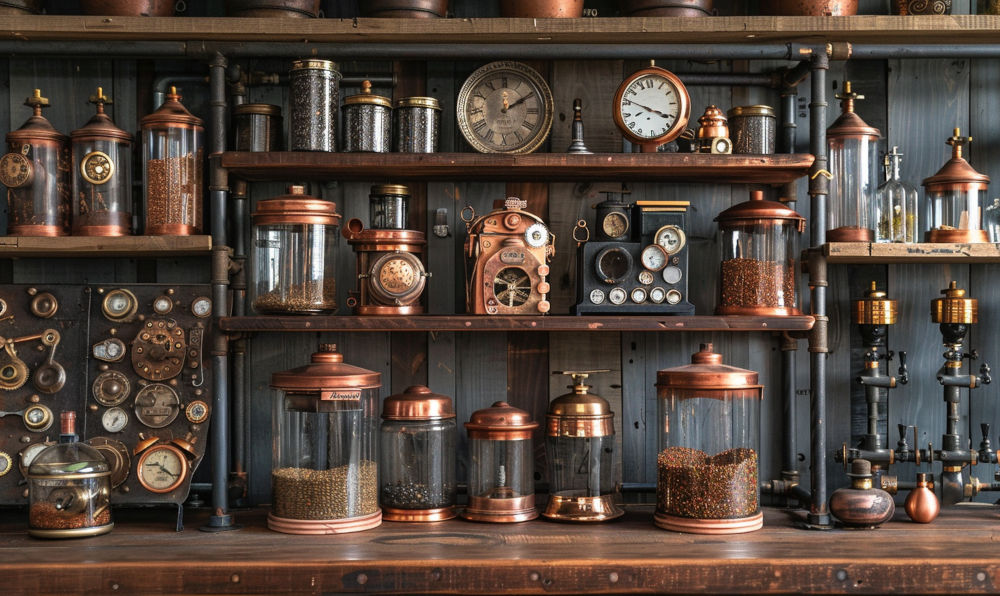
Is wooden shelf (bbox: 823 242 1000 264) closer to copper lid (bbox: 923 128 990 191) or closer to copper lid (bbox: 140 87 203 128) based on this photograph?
copper lid (bbox: 923 128 990 191)

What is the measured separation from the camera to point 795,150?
10.1ft

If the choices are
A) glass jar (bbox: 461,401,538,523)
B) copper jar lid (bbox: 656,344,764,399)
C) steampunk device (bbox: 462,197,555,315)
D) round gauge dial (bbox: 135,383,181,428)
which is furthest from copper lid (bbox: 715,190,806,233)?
round gauge dial (bbox: 135,383,181,428)

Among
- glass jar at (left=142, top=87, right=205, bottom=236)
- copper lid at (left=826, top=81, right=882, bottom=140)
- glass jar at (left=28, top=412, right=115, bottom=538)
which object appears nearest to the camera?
glass jar at (left=28, top=412, right=115, bottom=538)

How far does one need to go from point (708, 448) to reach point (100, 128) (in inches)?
79.0

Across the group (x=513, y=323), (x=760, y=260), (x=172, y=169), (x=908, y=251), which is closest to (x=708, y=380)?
(x=760, y=260)

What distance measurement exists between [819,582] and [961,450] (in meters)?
0.90

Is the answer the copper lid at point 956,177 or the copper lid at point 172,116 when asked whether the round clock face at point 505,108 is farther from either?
the copper lid at point 956,177

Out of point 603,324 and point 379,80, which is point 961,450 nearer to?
point 603,324

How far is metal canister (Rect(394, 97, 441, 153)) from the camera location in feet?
9.13

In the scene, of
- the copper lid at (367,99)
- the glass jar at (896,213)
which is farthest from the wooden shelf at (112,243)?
the glass jar at (896,213)

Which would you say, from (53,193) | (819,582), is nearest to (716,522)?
(819,582)

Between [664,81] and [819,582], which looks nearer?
[819,582]

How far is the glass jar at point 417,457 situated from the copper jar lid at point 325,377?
0.14 meters

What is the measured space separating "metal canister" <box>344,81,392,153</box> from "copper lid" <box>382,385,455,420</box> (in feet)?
2.37
